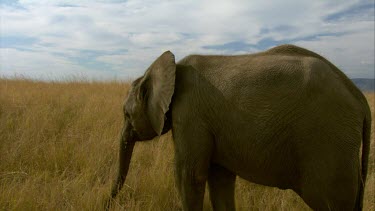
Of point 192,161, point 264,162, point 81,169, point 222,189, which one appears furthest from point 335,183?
point 81,169

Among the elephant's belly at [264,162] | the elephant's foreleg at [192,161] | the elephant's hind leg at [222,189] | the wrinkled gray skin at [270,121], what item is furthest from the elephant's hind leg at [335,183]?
the elephant's hind leg at [222,189]

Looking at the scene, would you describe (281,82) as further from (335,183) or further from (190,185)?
(190,185)

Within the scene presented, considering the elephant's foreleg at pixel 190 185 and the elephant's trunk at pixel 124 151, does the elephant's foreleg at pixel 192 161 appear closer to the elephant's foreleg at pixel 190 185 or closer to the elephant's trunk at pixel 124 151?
the elephant's foreleg at pixel 190 185

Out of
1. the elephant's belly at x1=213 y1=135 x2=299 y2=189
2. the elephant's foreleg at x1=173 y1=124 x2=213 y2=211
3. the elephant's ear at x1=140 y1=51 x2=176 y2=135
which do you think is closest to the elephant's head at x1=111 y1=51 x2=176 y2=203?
the elephant's ear at x1=140 y1=51 x2=176 y2=135

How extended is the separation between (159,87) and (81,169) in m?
2.08

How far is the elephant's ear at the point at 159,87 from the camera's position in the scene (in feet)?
7.55

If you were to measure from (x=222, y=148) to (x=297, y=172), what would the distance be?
0.45 metres

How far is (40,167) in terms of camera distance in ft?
13.5

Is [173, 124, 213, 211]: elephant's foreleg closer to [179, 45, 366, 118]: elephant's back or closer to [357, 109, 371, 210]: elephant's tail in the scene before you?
[179, 45, 366, 118]: elephant's back

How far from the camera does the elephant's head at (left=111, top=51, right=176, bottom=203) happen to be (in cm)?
233

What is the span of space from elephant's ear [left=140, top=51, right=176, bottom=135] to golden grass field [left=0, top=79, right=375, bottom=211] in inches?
35.5

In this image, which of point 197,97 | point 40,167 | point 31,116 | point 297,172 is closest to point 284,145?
point 297,172

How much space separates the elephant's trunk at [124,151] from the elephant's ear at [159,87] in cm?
39

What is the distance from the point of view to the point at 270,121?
1983mm
